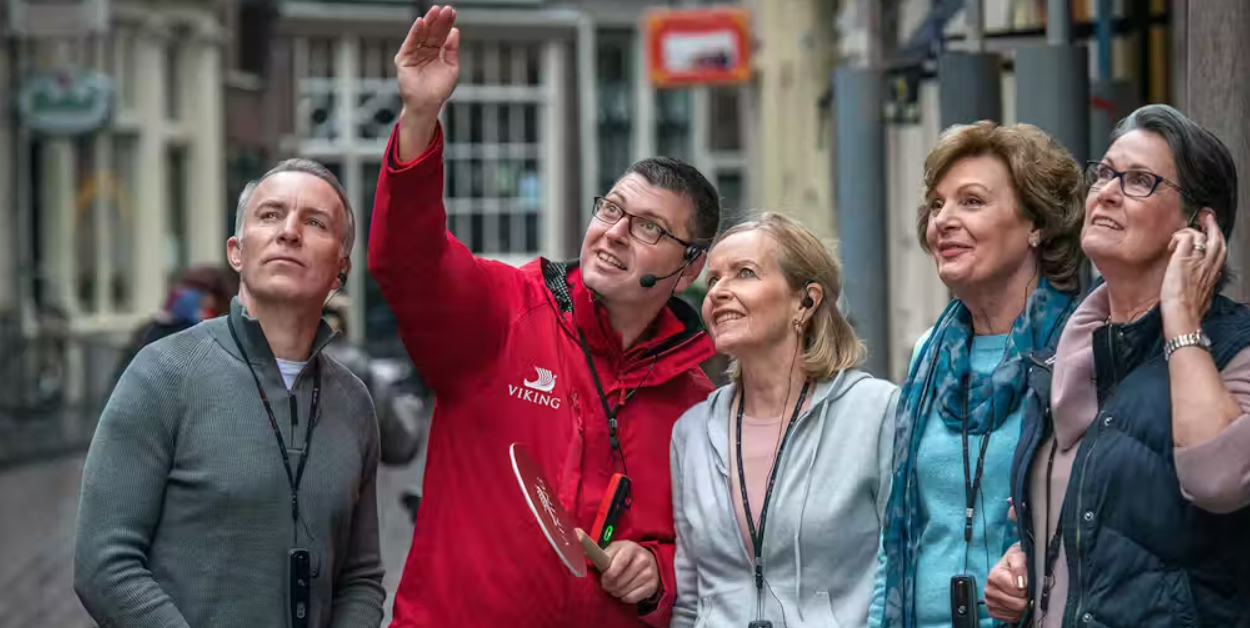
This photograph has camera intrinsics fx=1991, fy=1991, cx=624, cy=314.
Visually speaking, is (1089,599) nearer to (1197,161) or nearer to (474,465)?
(1197,161)

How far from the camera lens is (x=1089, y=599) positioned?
3.43 metres

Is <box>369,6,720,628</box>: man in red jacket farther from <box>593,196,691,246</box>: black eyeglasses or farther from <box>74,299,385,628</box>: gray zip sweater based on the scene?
<box>74,299,385,628</box>: gray zip sweater

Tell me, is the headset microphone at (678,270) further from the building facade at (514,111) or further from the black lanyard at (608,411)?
the building facade at (514,111)

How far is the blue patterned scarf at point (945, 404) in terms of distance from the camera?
3975 millimetres

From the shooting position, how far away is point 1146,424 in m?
3.39

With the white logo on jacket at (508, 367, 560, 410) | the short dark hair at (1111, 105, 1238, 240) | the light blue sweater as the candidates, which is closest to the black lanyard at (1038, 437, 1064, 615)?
the light blue sweater

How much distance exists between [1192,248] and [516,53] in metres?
29.6

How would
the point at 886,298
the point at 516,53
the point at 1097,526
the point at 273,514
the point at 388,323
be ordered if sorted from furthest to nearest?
the point at 516,53 < the point at 388,323 < the point at 886,298 < the point at 273,514 < the point at 1097,526

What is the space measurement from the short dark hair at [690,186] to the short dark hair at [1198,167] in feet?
4.22

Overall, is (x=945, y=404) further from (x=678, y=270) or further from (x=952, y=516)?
(x=678, y=270)

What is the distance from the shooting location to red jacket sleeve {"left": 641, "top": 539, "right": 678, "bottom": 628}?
4324 mm

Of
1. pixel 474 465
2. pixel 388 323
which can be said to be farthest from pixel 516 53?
pixel 474 465

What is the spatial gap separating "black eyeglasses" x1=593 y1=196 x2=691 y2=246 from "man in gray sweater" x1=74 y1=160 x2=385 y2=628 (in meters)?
0.64

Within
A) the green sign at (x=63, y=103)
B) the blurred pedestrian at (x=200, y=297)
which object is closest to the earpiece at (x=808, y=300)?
the blurred pedestrian at (x=200, y=297)
